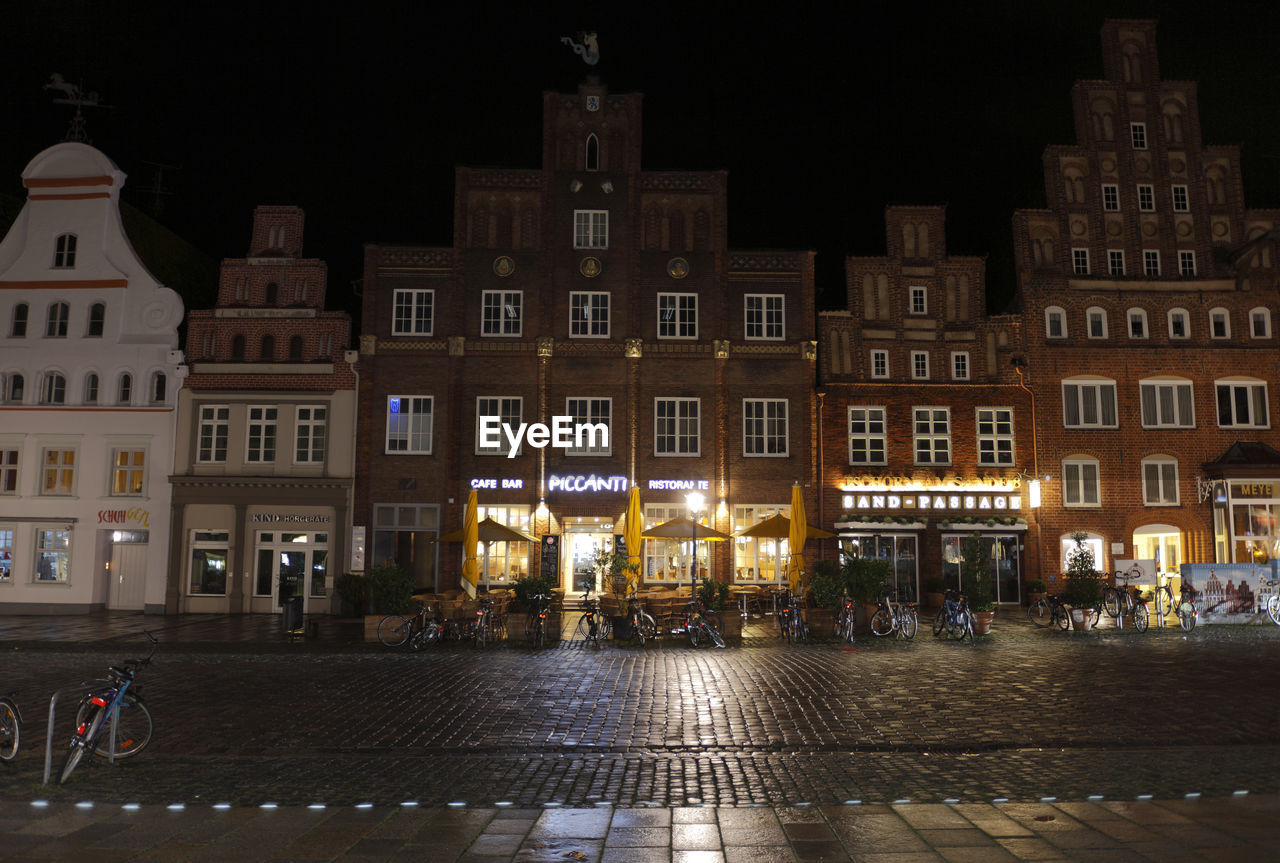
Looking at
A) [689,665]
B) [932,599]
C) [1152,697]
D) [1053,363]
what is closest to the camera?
[1152,697]

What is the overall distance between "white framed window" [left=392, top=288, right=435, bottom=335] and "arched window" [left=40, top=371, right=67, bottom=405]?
36.5 ft

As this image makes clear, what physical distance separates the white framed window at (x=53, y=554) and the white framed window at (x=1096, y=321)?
1393 inches

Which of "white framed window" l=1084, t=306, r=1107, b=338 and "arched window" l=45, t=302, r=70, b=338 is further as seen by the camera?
"white framed window" l=1084, t=306, r=1107, b=338

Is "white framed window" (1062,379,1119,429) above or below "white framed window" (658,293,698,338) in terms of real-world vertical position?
below

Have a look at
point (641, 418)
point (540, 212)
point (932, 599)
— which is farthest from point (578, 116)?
point (932, 599)

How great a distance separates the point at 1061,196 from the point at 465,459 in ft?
76.5

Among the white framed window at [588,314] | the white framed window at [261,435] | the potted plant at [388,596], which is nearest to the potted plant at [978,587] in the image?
the potted plant at [388,596]

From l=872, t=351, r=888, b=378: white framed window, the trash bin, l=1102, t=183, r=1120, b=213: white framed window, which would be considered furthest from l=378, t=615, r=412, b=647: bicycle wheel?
l=1102, t=183, r=1120, b=213: white framed window

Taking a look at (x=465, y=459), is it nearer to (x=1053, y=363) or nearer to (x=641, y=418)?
(x=641, y=418)

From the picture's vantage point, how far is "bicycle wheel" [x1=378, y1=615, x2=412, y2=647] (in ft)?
68.1

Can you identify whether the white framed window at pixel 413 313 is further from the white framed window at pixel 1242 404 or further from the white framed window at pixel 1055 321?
the white framed window at pixel 1242 404

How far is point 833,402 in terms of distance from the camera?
3256cm

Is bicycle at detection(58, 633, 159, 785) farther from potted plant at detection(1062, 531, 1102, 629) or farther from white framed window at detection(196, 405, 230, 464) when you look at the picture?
white framed window at detection(196, 405, 230, 464)

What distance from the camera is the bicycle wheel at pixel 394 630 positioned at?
817 inches
